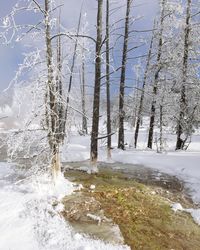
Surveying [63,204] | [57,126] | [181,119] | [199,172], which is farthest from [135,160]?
[63,204]

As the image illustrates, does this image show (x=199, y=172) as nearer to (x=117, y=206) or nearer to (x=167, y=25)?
(x=117, y=206)

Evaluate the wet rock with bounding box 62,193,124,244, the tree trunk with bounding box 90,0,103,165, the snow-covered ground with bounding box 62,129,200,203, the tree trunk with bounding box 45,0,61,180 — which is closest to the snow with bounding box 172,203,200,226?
the wet rock with bounding box 62,193,124,244

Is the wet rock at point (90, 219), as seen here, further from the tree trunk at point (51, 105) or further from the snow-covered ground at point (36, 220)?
the tree trunk at point (51, 105)

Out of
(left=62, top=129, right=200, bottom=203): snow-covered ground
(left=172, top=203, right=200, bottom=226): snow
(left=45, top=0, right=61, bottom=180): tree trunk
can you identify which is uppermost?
(left=45, top=0, right=61, bottom=180): tree trunk

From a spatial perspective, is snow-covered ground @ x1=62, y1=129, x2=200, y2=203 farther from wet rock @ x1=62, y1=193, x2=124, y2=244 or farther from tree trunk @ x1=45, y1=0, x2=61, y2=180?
wet rock @ x1=62, y1=193, x2=124, y2=244

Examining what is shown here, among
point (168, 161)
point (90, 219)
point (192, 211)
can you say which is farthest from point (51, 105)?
point (168, 161)

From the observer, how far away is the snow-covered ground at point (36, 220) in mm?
8883

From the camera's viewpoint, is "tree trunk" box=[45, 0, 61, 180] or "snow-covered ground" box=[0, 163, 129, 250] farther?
"tree trunk" box=[45, 0, 61, 180]

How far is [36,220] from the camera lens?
9883mm

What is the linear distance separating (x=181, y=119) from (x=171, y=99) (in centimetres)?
163

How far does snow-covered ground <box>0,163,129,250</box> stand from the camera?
29.1 feet

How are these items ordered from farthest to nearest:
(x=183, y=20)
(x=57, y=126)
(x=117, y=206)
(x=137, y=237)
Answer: (x=183, y=20), (x=57, y=126), (x=117, y=206), (x=137, y=237)

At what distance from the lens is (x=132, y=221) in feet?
34.1

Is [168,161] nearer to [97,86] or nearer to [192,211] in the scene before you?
[97,86]
